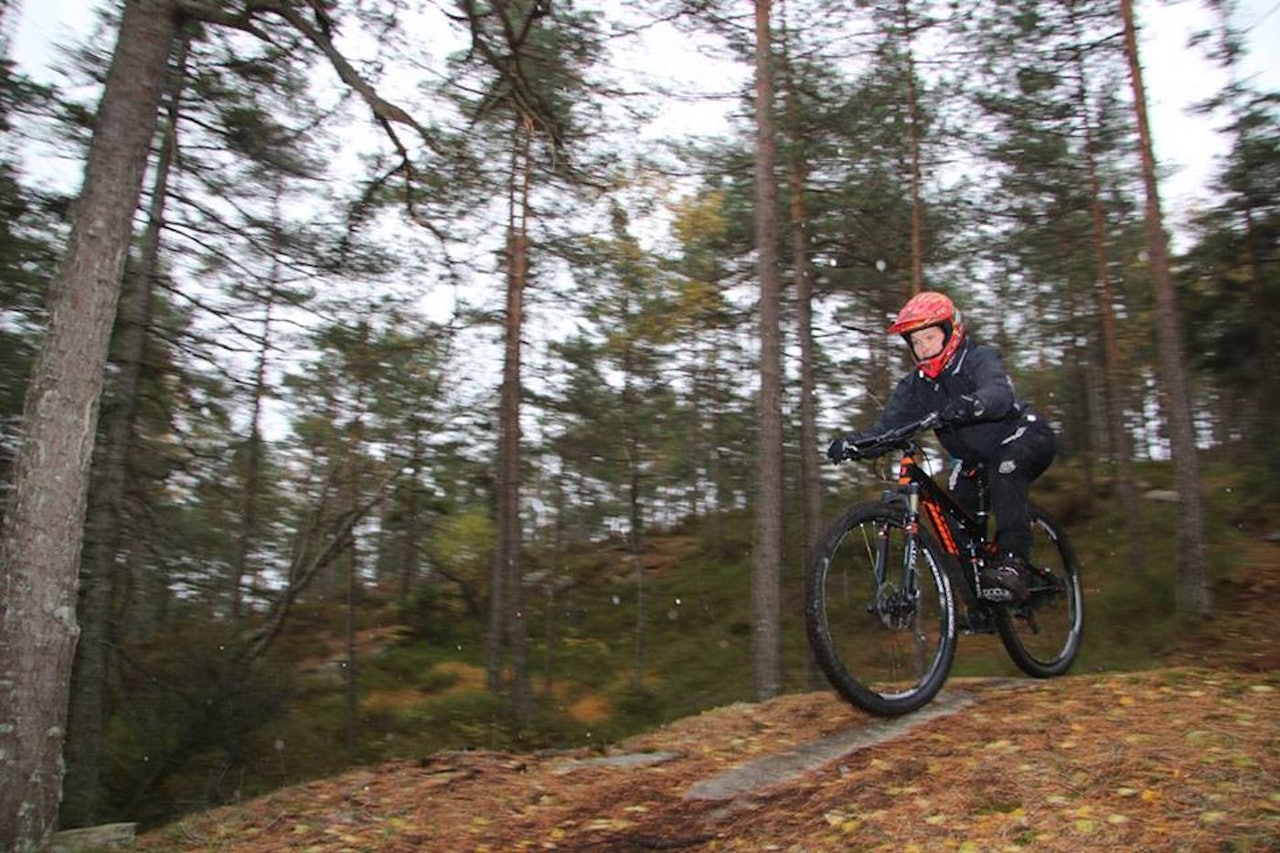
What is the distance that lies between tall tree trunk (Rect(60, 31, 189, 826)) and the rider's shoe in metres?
8.77

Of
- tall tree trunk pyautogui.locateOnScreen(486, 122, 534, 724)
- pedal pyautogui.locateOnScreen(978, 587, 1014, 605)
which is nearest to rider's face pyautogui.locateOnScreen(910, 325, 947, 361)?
pedal pyautogui.locateOnScreen(978, 587, 1014, 605)

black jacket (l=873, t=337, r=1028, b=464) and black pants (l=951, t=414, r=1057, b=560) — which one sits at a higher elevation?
black jacket (l=873, t=337, r=1028, b=464)

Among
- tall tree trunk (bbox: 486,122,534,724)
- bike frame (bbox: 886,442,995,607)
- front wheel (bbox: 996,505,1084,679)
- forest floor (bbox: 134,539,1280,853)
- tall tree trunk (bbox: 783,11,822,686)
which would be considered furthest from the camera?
tall tree trunk (bbox: 486,122,534,724)

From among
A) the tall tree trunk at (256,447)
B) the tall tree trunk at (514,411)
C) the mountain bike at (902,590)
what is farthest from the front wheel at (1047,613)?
the tall tree trunk at (514,411)

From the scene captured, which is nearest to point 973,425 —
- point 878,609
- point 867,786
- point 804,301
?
point 878,609

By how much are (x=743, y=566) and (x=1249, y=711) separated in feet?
75.6

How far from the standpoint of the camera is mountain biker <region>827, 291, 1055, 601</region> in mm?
4684

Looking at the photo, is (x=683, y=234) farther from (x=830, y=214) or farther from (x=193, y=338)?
(x=193, y=338)

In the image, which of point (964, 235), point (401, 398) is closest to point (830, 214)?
point (964, 235)

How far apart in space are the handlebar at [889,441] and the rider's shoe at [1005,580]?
1.04 m

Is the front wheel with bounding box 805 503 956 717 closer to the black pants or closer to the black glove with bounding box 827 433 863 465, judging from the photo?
the black glove with bounding box 827 433 863 465

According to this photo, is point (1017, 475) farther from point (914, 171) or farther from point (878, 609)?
point (914, 171)

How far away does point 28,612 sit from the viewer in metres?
4.93

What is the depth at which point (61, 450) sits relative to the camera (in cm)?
514
